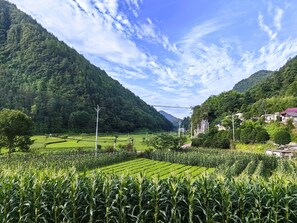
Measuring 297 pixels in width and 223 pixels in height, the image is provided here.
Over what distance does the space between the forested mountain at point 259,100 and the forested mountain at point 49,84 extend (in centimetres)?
2548

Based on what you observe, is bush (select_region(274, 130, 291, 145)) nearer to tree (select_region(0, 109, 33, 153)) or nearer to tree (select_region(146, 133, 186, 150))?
tree (select_region(146, 133, 186, 150))

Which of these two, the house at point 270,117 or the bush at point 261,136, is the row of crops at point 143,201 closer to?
the bush at point 261,136

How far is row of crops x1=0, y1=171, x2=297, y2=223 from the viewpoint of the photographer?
6.69 m

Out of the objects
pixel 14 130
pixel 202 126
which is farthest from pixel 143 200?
pixel 202 126

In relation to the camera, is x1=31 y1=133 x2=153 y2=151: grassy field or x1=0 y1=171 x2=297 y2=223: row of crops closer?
x1=0 y1=171 x2=297 y2=223: row of crops

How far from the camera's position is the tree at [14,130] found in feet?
111

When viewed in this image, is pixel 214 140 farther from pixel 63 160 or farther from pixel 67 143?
pixel 63 160

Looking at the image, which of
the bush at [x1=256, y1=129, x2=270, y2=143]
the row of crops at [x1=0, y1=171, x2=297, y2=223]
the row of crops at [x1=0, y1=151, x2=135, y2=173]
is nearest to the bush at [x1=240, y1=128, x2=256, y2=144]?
the bush at [x1=256, y1=129, x2=270, y2=143]

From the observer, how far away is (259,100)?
76.4 meters

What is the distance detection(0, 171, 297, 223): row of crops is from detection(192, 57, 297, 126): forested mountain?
65892 mm

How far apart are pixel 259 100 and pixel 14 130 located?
209 feet

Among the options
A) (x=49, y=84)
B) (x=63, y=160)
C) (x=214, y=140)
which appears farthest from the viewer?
(x=49, y=84)

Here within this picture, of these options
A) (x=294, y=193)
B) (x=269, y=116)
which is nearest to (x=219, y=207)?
(x=294, y=193)

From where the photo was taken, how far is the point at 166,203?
6984 mm
